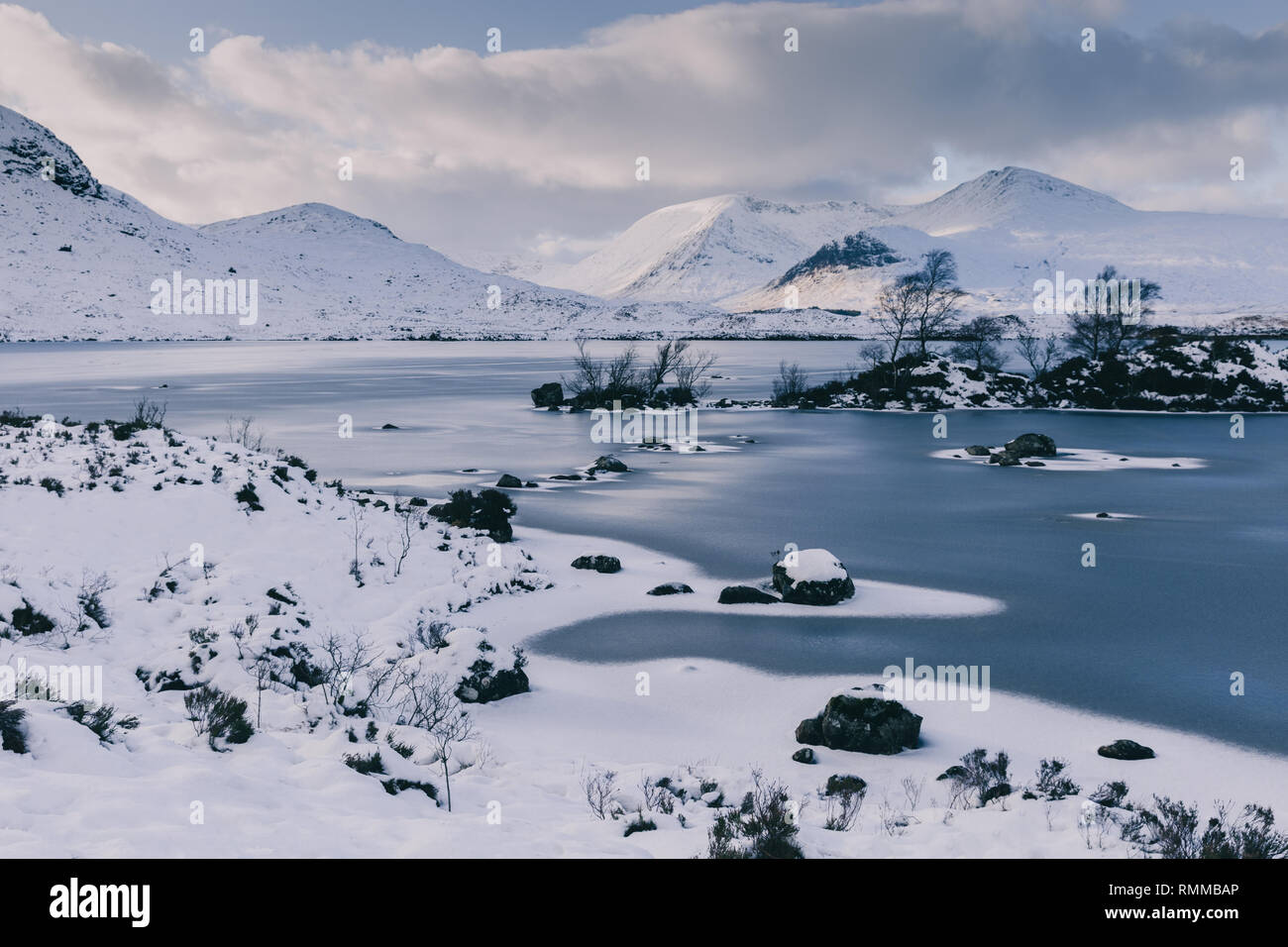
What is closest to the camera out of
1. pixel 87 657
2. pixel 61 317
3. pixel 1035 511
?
pixel 87 657

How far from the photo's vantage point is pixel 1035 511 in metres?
26.7

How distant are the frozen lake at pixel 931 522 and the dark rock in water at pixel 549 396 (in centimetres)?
223

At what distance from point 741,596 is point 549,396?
151 ft

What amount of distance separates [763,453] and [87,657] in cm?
3173

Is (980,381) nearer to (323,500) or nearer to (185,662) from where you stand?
(323,500)

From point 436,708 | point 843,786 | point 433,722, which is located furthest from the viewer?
point 436,708

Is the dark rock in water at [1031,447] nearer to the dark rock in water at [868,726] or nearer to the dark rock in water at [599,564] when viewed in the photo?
the dark rock in water at [599,564]

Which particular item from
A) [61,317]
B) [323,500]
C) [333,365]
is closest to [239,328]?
[61,317]

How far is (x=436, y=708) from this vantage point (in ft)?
37.1

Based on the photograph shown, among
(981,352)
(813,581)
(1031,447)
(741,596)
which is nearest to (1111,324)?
(981,352)

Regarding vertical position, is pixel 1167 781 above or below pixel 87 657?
below

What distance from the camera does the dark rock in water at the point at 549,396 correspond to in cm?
6147

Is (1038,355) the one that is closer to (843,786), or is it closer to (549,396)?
(549,396)

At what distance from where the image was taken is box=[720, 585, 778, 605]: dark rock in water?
17141 millimetres
